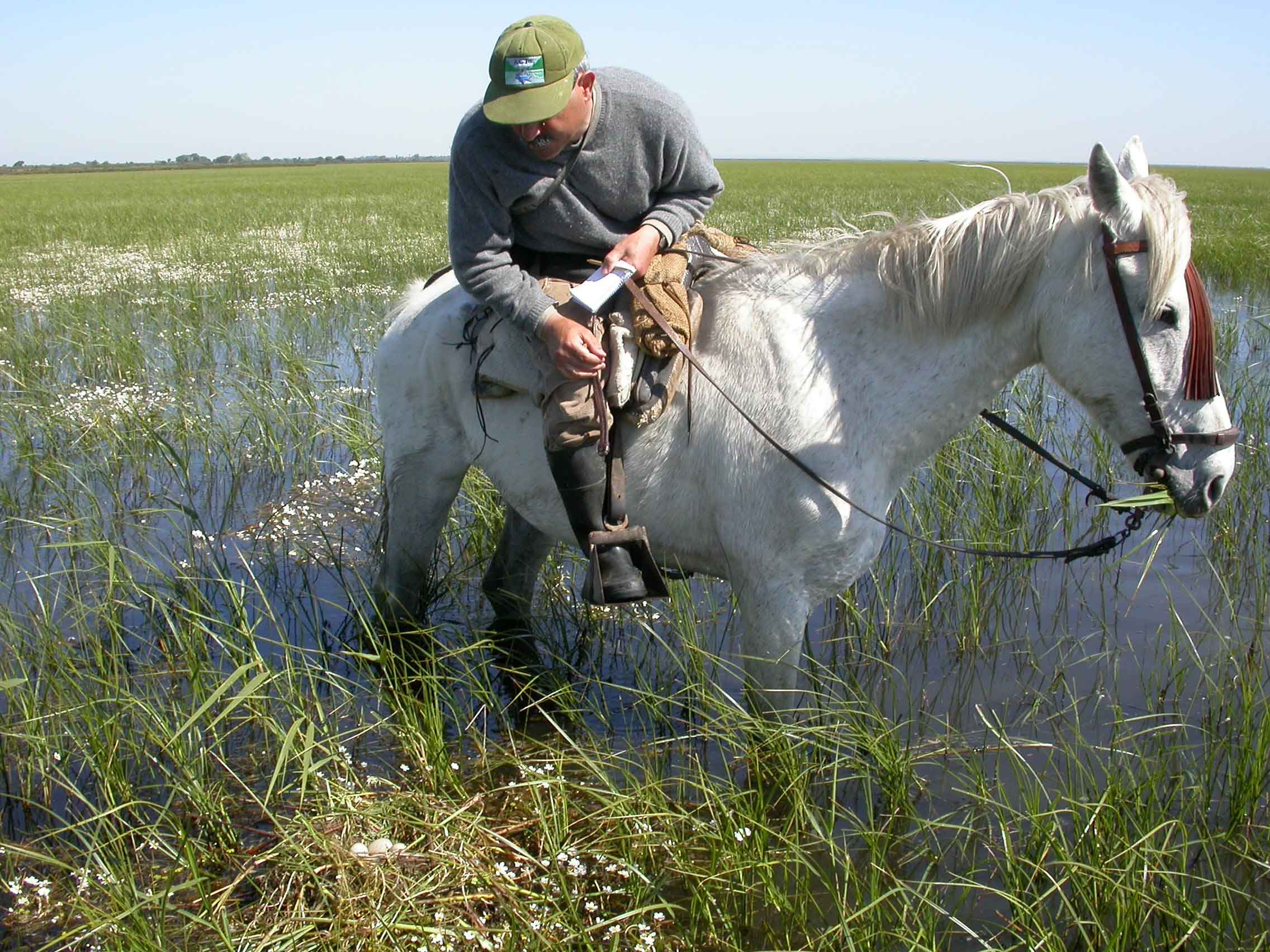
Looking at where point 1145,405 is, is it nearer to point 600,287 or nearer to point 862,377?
point 862,377

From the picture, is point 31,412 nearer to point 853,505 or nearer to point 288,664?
point 288,664

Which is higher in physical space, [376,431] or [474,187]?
[474,187]

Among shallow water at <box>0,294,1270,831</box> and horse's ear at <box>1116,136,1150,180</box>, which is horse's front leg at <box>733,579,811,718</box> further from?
horse's ear at <box>1116,136,1150,180</box>

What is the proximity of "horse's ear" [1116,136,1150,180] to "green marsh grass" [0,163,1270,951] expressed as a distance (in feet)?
2.53

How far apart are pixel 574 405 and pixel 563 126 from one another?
2.58ft

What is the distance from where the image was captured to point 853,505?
9.11 ft

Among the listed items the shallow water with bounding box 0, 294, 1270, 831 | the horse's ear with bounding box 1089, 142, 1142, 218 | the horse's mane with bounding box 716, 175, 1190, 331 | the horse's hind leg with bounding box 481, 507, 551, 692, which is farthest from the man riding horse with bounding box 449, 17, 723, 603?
the horse's ear with bounding box 1089, 142, 1142, 218

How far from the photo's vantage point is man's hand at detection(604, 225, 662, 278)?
2875 millimetres

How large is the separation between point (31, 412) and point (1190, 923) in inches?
279

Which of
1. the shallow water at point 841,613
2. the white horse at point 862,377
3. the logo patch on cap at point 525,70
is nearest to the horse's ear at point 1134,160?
the white horse at point 862,377

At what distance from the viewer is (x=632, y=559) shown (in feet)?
10.2

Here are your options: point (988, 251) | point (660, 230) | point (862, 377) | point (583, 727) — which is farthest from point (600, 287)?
point (583, 727)

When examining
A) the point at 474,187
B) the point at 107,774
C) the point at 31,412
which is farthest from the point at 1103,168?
the point at 31,412

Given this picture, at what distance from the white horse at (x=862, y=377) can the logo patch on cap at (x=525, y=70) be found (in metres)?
0.89
